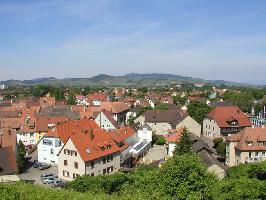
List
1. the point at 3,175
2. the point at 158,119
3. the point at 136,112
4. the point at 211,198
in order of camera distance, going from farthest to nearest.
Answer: the point at 136,112 < the point at 158,119 < the point at 3,175 < the point at 211,198

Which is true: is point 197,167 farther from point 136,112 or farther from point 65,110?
point 136,112

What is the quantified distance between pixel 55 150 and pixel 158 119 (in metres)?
35.3

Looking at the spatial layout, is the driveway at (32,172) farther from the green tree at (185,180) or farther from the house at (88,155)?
the green tree at (185,180)

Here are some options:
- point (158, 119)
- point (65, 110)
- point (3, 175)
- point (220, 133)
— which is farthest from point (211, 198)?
point (65, 110)

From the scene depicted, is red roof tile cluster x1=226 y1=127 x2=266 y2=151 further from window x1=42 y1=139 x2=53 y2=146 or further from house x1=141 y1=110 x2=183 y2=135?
house x1=141 y1=110 x2=183 y2=135

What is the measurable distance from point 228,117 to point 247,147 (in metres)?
25.3

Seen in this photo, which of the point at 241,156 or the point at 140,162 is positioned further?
the point at 140,162

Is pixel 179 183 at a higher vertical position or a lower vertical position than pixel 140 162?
higher

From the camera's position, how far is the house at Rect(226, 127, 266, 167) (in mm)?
57344

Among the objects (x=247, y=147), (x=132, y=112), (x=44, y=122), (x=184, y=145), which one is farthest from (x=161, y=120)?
(x=184, y=145)

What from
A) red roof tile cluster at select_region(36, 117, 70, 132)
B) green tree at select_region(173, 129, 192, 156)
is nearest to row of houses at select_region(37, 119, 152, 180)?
green tree at select_region(173, 129, 192, 156)

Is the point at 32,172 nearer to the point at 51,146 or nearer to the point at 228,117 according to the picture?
the point at 51,146

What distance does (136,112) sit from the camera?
117438 millimetres

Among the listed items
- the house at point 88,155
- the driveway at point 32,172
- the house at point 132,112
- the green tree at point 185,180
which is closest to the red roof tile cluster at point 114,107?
the house at point 132,112
